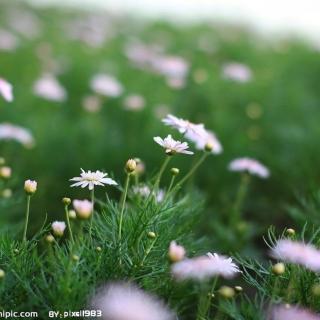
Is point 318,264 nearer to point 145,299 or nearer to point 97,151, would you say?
point 145,299

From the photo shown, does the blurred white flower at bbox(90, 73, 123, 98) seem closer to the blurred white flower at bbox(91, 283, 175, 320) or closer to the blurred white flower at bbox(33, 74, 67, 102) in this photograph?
the blurred white flower at bbox(33, 74, 67, 102)

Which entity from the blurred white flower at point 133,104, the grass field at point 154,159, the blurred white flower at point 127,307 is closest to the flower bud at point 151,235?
the grass field at point 154,159

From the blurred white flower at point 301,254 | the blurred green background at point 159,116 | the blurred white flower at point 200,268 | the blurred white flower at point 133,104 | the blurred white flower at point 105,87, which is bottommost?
the blurred green background at point 159,116

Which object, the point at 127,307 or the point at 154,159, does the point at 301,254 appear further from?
the point at 154,159

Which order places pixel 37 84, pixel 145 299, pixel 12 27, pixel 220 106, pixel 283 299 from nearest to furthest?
pixel 145 299, pixel 283 299, pixel 37 84, pixel 220 106, pixel 12 27

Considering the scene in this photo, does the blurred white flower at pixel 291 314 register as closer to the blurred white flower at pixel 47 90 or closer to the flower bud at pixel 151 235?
the flower bud at pixel 151 235

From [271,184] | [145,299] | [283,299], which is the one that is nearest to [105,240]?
[145,299]

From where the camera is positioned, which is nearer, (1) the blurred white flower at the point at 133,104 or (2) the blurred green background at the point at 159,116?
(2) the blurred green background at the point at 159,116

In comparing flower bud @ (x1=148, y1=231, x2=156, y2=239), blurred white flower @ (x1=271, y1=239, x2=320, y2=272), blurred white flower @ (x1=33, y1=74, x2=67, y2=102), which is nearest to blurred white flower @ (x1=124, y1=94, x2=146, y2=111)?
blurred white flower @ (x1=33, y1=74, x2=67, y2=102)
